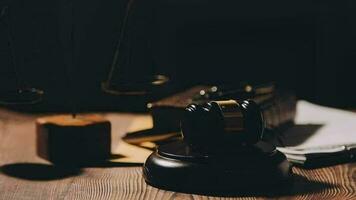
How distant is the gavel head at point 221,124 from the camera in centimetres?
124

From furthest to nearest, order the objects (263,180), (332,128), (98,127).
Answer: (332,128) < (98,127) < (263,180)

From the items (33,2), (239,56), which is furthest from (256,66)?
(33,2)

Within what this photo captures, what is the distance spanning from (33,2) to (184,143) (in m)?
1.33

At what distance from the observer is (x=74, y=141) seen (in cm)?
145

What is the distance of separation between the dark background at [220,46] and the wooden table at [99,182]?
114cm

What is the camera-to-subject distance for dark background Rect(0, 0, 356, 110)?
2.66m

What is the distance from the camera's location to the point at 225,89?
1.80m

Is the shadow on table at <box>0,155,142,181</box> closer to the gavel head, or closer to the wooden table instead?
the wooden table

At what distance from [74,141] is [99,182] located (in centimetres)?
19

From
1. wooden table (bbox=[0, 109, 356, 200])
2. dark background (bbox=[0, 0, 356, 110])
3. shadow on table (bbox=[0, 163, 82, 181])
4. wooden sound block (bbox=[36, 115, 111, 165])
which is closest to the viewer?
wooden table (bbox=[0, 109, 356, 200])

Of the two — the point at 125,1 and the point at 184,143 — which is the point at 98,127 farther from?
the point at 125,1

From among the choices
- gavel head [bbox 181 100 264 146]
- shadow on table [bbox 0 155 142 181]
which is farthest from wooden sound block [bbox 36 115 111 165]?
gavel head [bbox 181 100 264 146]

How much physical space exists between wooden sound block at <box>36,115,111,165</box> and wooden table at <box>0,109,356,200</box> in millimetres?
32

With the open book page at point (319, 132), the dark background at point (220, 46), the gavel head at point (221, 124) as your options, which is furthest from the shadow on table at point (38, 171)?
the dark background at point (220, 46)
